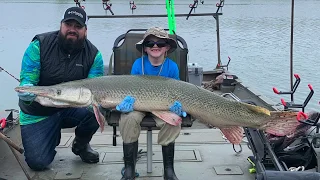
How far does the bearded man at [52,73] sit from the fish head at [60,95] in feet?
1.68

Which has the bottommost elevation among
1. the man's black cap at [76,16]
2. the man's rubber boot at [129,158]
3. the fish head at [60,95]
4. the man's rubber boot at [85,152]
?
the man's rubber boot at [85,152]

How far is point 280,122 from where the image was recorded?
3486mm

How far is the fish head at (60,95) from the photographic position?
3.39 metres

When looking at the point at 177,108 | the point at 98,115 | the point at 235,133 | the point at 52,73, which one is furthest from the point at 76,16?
the point at 235,133

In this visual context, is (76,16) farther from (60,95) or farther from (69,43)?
(60,95)

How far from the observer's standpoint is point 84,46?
4164 mm

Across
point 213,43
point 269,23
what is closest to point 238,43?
point 213,43

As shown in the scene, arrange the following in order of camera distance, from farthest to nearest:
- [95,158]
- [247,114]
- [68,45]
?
[95,158] → [68,45] → [247,114]

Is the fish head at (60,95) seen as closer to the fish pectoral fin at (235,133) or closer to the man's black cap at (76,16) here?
the man's black cap at (76,16)

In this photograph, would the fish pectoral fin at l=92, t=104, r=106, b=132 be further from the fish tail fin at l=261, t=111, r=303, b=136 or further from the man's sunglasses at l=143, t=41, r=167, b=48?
the fish tail fin at l=261, t=111, r=303, b=136

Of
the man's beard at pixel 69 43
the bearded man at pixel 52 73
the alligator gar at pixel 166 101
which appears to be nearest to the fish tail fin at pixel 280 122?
the alligator gar at pixel 166 101

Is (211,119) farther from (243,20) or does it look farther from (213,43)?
(243,20)

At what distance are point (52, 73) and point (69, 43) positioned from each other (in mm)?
328

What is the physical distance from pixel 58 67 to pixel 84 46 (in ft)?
1.11
